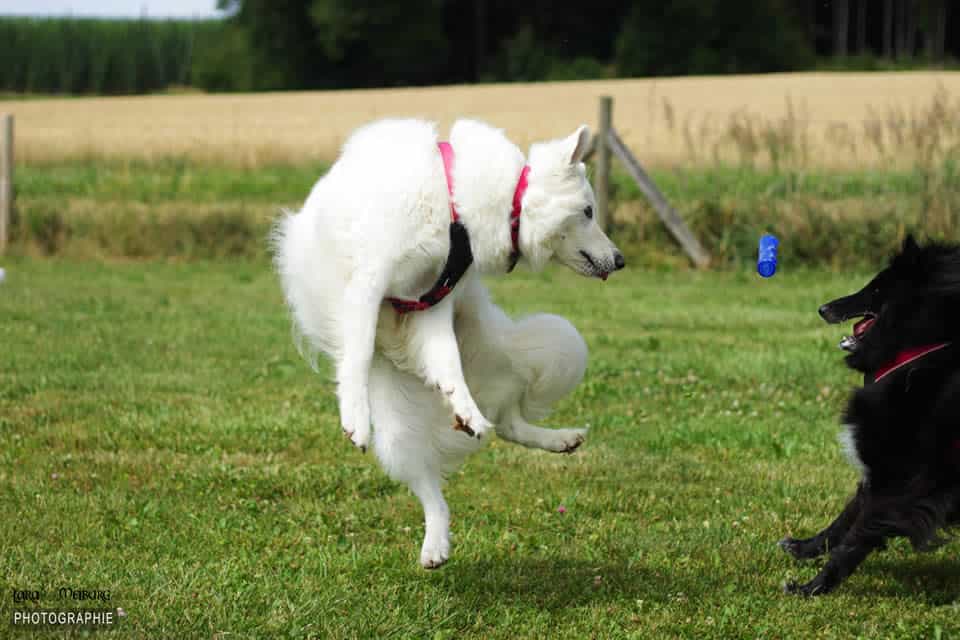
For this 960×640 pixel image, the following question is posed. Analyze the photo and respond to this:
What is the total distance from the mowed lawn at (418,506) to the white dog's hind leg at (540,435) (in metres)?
0.55

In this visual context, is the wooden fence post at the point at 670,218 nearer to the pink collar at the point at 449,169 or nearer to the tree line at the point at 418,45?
the pink collar at the point at 449,169

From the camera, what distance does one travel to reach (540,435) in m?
5.24

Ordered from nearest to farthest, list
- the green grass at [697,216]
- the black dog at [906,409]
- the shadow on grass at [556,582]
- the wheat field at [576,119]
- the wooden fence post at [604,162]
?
1. the black dog at [906,409]
2. the shadow on grass at [556,582]
3. the green grass at [697,216]
4. the wheat field at [576,119]
5. the wooden fence post at [604,162]

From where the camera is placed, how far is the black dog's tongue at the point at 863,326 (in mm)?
5176

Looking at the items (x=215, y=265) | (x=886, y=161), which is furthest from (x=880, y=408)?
(x=215, y=265)

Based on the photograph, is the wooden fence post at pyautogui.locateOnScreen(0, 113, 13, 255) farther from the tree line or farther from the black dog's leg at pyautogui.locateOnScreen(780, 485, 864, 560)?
the tree line

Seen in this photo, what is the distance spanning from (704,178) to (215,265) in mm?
6375

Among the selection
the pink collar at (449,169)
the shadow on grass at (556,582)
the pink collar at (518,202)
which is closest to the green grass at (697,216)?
the shadow on grass at (556,582)

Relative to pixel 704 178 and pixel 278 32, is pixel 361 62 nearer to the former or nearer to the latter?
pixel 278 32

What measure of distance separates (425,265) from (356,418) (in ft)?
2.12

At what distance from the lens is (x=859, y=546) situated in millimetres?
5027

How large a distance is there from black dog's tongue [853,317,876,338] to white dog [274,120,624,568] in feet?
3.68

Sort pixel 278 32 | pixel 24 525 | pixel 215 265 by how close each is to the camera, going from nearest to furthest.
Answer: pixel 24 525, pixel 215 265, pixel 278 32

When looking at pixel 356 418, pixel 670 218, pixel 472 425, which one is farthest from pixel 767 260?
pixel 670 218
